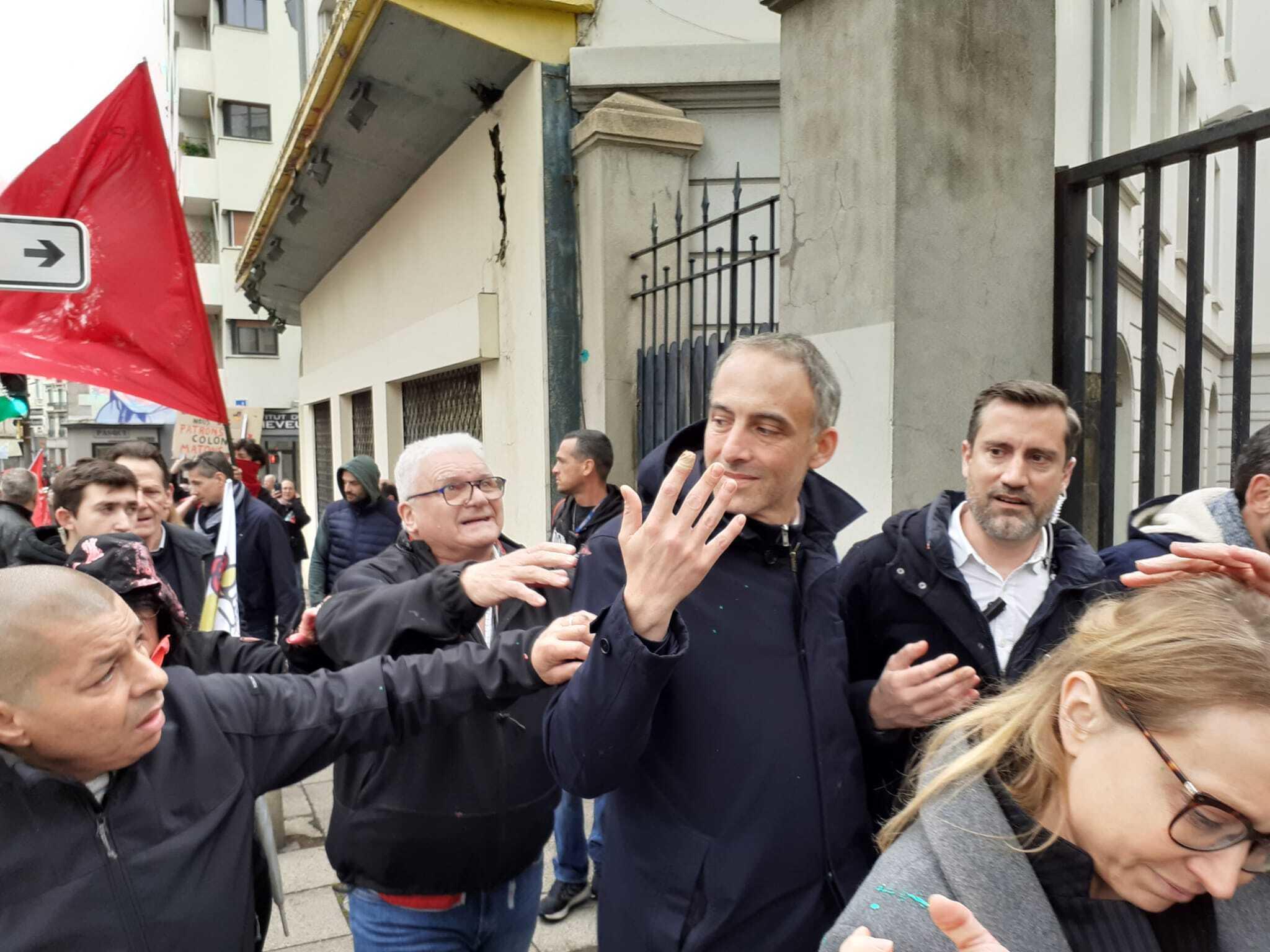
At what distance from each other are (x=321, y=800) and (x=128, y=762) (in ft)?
12.9

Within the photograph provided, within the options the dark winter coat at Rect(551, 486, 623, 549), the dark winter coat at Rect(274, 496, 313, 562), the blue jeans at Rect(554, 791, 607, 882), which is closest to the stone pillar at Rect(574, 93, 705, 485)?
the dark winter coat at Rect(551, 486, 623, 549)

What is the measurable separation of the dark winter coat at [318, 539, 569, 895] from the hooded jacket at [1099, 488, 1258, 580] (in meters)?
1.54

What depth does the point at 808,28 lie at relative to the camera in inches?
135

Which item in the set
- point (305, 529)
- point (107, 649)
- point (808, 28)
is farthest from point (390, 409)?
point (107, 649)

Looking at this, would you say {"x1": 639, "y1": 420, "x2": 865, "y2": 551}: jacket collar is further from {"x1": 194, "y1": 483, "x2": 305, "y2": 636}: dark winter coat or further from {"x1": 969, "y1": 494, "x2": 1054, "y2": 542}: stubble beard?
{"x1": 194, "y1": 483, "x2": 305, "y2": 636}: dark winter coat

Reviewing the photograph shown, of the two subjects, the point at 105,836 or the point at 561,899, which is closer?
the point at 105,836

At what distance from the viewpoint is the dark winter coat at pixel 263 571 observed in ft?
16.2

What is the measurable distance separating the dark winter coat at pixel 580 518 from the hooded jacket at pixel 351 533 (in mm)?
1417

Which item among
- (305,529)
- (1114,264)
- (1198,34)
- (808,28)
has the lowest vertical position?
(305,529)

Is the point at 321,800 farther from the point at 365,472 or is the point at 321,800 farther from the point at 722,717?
the point at 722,717

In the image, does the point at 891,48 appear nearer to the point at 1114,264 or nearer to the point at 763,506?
the point at 1114,264

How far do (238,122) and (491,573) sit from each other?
95.1 feet

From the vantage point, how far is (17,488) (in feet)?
15.7

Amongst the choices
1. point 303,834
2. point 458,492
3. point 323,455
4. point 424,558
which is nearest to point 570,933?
point 303,834
